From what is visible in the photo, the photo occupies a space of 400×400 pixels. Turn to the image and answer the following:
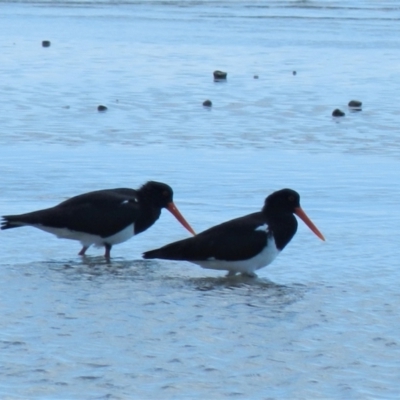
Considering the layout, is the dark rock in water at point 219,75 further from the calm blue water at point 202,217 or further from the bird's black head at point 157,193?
the bird's black head at point 157,193

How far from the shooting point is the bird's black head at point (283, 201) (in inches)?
307

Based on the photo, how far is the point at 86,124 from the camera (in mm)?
13750

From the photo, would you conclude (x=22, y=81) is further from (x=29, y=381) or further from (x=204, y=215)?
(x=29, y=381)

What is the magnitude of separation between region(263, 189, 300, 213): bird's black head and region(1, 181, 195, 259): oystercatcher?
2.33 ft

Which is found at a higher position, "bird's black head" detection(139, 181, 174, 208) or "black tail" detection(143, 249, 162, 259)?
"bird's black head" detection(139, 181, 174, 208)

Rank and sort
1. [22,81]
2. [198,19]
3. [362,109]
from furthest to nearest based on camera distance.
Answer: [198,19]
[22,81]
[362,109]

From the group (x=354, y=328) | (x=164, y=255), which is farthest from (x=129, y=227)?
(x=354, y=328)

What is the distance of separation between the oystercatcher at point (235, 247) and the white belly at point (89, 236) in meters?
0.57

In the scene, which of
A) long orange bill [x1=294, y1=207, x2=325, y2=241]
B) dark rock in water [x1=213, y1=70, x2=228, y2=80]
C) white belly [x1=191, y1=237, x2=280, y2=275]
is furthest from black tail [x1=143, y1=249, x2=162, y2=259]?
dark rock in water [x1=213, y1=70, x2=228, y2=80]

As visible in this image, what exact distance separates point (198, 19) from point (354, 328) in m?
26.9

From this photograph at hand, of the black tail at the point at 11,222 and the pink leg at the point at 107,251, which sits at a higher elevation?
the black tail at the point at 11,222

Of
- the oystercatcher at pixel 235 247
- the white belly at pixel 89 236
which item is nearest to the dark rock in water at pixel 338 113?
the white belly at pixel 89 236

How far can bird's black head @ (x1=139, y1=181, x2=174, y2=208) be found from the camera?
8258 millimetres

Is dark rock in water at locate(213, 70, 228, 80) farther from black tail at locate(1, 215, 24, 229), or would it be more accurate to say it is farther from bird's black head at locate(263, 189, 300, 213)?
black tail at locate(1, 215, 24, 229)
